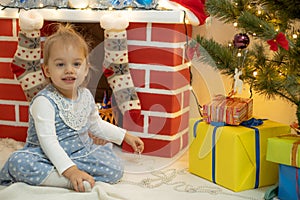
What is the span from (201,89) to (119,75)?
0.48 metres

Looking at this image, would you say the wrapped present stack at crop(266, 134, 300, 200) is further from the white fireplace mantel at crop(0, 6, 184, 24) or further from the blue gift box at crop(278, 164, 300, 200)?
the white fireplace mantel at crop(0, 6, 184, 24)

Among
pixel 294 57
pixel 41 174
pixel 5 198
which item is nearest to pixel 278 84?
pixel 294 57

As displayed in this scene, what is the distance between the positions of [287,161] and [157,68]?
690 mm

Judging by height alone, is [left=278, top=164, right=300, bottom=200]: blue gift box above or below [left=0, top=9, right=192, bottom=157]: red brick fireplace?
below

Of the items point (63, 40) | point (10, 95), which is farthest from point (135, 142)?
point (10, 95)

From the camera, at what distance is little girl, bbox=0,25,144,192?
1.64 metres

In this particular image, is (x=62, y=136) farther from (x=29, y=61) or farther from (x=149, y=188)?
(x=29, y=61)

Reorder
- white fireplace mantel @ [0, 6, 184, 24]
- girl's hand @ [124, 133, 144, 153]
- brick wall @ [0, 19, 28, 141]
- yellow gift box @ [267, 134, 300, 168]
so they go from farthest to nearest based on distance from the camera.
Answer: brick wall @ [0, 19, 28, 141] → white fireplace mantel @ [0, 6, 184, 24] → girl's hand @ [124, 133, 144, 153] → yellow gift box @ [267, 134, 300, 168]

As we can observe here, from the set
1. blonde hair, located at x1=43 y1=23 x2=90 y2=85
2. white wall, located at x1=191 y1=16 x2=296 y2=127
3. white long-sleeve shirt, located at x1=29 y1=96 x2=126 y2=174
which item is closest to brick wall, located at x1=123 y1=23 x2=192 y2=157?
white wall, located at x1=191 y1=16 x2=296 y2=127

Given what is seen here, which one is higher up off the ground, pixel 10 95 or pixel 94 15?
pixel 94 15

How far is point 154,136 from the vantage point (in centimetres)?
207

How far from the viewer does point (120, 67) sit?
202cm

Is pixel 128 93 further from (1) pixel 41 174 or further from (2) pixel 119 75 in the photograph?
(1) pixel 41 174

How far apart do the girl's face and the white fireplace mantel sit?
350 mm
